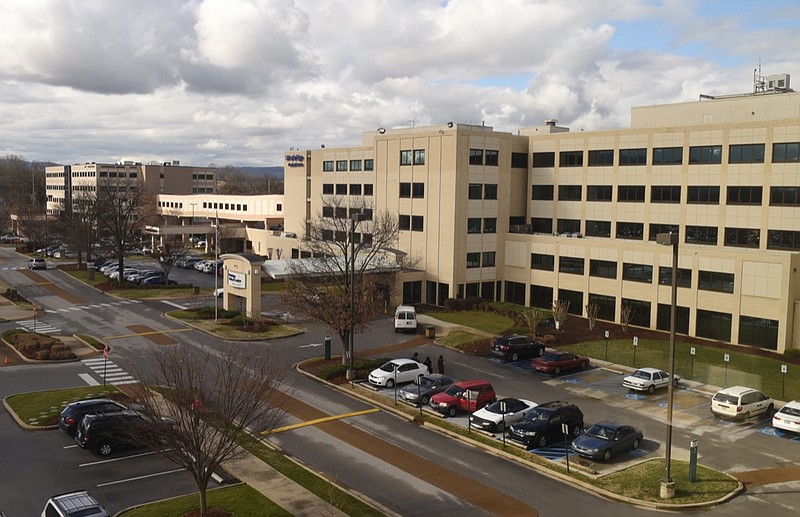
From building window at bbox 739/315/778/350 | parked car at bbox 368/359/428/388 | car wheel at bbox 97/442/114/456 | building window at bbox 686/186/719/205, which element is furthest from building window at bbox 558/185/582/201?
car wheel at bbox 97/442/114/456

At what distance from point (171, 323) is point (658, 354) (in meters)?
35.6

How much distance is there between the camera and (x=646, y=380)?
36906 mm

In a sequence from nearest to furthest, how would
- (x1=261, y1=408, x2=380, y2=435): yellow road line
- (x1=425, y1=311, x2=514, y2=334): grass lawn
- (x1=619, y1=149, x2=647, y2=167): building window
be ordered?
(x1=261, y1=408, x2=380, y2=435): yellow road line
(x1=425, y1=311, x2=514, y2=334): grass lawn
(x1=619, y1=149, x2=647, y2=167): building window

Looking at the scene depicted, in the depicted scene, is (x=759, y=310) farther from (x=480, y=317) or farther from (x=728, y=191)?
(x=480, y=317)

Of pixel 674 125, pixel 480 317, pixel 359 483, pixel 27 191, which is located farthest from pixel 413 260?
pixel 27 191

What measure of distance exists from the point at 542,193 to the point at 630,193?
30.3ft

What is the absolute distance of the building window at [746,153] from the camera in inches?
1964

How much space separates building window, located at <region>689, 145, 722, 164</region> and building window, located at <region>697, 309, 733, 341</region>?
11730mm

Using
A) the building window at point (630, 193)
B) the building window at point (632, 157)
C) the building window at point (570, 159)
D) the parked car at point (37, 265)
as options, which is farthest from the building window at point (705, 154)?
the parked car at point (37, 265)

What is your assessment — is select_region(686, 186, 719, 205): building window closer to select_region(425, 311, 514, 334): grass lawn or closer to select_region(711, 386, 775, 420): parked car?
select_region(425, 311, 514, 334): grass lawn

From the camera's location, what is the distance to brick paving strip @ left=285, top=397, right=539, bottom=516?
22797 mm

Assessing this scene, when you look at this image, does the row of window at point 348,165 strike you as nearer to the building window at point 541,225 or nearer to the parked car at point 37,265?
the building window at point 541,225

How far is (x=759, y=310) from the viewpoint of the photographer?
153ft

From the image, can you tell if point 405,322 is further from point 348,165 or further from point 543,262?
point 348,165
